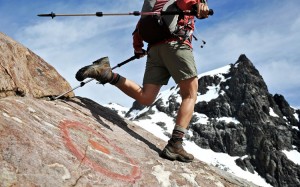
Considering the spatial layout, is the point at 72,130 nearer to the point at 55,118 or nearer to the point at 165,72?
the point at 55,118

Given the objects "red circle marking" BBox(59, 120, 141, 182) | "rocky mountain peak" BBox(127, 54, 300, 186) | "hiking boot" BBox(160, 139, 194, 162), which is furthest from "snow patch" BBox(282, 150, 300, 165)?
"red circle marking" BBox(59, 120, 141, 182)

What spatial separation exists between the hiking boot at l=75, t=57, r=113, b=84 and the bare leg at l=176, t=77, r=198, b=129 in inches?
60.5

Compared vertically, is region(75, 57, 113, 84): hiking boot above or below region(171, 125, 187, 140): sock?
above

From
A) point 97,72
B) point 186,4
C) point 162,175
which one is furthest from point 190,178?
point 186,4

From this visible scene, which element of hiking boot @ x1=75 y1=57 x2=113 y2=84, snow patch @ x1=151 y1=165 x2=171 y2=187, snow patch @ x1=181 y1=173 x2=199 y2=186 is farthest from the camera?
hiking boot @ x1=75 y1=57 x2=113 y2=84

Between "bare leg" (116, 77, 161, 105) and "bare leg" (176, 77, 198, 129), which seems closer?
"bare leg" (176, 77, 198, 129)

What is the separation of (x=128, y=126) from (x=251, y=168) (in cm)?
17432

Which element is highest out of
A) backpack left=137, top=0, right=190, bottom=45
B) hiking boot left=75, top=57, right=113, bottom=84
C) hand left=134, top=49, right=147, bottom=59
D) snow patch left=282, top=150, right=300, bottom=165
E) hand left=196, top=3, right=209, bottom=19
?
snow patch left=282, top=150, right=300, bottom=165

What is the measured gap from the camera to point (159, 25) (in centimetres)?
800

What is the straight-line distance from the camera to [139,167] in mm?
6934

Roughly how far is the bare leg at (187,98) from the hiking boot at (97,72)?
1.54 m

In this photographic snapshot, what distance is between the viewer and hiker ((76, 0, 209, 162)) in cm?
782

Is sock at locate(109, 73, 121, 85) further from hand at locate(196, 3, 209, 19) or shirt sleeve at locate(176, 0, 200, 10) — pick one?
hand at locate(196, 3, 209, 19)

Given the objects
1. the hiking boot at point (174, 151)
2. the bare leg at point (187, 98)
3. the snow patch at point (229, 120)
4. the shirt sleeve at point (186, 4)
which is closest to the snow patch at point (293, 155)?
the snow patch at point (229, 120)
